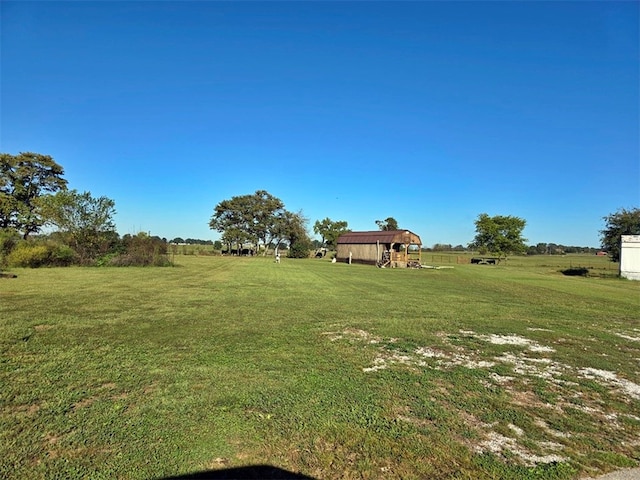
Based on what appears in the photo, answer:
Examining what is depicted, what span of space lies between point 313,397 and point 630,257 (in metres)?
31.3

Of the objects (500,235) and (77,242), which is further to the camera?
(500,235)

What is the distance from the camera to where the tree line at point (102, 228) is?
22.8 meters

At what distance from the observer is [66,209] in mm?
23094

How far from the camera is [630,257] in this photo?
85.4 feet

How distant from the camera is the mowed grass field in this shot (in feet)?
8.82

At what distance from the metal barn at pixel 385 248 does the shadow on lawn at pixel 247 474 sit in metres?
33.8

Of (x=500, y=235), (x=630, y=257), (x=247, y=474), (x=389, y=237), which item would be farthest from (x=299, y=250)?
(x=247, y=474)

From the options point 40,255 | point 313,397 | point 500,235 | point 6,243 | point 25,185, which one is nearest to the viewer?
point 313,397

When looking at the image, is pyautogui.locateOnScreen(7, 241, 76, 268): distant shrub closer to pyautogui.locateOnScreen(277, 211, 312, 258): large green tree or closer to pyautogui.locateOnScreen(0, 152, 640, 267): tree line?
pyautogui.locateOnScreen(0, 152, 640, 267): tree line

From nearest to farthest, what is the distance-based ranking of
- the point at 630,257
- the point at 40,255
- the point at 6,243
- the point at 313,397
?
the point at 313,397, the point at 6,243, the point at 40,255, the point at 630,257

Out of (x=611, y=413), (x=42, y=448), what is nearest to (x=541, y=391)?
(x=611, y=413)

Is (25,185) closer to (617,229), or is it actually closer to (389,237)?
(389,237)

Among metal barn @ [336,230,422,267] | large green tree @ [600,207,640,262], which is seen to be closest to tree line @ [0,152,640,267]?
large green tree @ [600,207,640,262]

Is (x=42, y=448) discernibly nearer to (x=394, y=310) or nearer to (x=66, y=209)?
(x=394, y=310)
